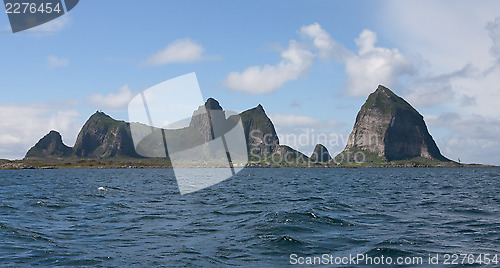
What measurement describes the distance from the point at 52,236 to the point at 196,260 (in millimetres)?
11578

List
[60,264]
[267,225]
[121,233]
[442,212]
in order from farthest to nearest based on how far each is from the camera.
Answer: [442,212], [267,225], [121,233], [60,264]

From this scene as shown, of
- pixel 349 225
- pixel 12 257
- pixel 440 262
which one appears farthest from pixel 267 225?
pixel 12 257

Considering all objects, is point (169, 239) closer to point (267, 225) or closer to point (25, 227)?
point (267, 225)

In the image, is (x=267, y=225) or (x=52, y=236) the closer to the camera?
(x=52, y=236)

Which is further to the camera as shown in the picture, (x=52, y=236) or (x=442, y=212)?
Result: (x=442, y=212)

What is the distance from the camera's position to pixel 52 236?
2331 centimetres

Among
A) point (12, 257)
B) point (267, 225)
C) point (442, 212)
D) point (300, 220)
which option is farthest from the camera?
point (442, 212)

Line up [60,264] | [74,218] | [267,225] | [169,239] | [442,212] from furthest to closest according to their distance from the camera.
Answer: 1. [442,212]
2. [74,218]
3. [267,225]
4. [169,239]
5. [60,264]

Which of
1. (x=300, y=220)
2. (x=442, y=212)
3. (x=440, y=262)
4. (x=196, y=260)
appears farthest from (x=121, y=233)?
(x=442, y=212)

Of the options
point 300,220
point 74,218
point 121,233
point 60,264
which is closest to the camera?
point 60,264

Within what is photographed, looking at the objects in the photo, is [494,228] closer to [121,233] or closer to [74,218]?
[121,233]

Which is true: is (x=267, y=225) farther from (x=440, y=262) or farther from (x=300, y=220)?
(x=440, y=262)

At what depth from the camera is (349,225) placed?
27.1m

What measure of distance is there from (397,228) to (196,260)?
1554cm
